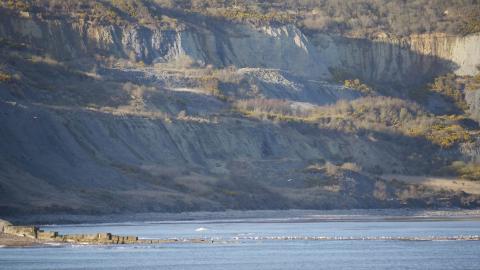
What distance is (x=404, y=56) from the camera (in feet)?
529

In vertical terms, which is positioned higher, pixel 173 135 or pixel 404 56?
pixel 173 135

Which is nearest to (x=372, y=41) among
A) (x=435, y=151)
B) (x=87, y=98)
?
(x=435, y=151)

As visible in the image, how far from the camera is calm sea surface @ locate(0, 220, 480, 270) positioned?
5694 cm

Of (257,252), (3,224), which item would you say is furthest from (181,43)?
(257,252)

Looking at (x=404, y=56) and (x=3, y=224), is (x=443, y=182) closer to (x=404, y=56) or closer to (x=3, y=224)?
(x=404, y=56)

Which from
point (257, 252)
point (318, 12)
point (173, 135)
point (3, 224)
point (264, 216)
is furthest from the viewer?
point (318, 12)

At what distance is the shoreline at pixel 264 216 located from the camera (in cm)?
8669

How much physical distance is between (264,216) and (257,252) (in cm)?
3505

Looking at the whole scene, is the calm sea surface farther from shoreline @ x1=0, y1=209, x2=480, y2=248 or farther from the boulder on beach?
the boulder on beach

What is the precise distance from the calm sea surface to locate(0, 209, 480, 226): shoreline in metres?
4.53

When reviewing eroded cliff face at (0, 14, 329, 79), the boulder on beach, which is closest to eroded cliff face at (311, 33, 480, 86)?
eroded cliff face at (0, 14, 329, 79)

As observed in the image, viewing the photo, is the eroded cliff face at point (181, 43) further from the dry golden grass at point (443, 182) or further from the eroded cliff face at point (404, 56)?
the dry golden grass at point (443, 182)

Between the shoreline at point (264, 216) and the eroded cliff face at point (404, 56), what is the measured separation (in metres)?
53.1

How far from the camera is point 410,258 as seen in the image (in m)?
59.4
